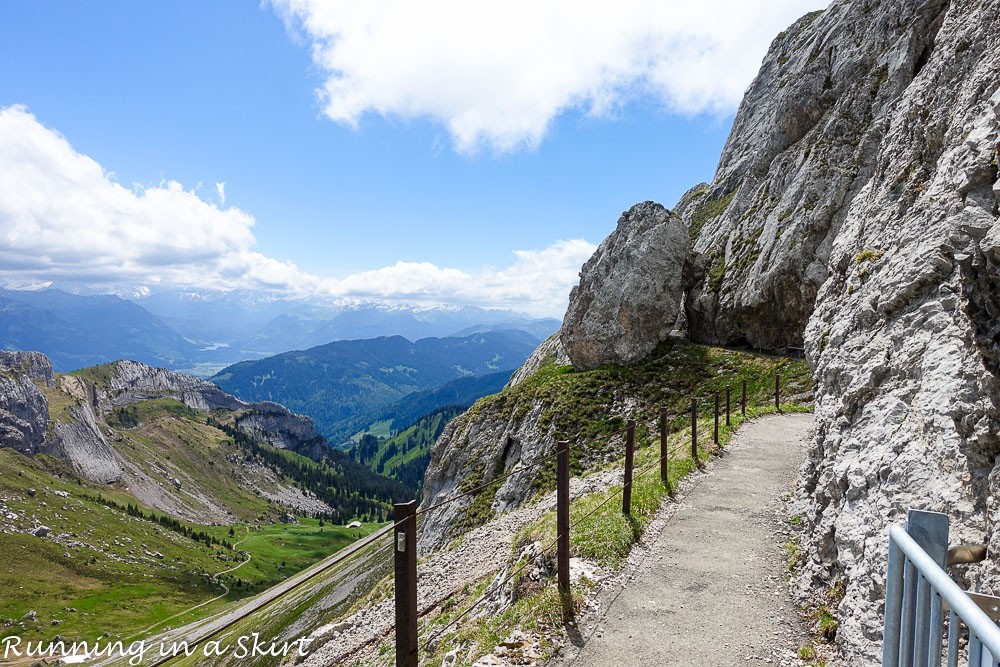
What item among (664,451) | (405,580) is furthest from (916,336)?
(405,580)

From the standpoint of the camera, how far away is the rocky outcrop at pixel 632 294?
135 ft

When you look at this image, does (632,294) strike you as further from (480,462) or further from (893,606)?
(893,606)

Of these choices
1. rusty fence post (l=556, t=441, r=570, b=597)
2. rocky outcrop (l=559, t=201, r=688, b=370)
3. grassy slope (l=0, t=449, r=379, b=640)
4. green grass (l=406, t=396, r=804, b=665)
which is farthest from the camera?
grassy slope (l=0, t=449, r=379, b=640)

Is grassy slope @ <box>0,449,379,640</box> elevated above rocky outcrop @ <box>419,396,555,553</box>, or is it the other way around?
rocky outcrop @ <box>419,396,555,553</box>

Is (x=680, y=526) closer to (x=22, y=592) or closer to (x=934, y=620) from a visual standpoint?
(x=934, y=620)

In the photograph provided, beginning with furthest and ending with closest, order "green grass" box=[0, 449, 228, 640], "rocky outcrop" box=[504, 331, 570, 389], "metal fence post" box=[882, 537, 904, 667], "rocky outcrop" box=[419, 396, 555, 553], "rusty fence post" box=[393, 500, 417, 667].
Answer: "green grass" box=[0, 449, 228, 640], "rocky outcrop" box=[504, 331, 570, 389], "rocky outcrop" box=[419, 396, 555, 553], "rusty fence post" box=[393, 500, 417, 667], "metal fence post" box=[882, 537, 904, 667]

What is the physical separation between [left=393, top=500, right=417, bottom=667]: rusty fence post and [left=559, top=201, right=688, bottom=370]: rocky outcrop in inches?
1427

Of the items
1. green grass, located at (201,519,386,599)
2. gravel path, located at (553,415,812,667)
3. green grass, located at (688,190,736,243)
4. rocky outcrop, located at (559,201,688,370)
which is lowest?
green grass, located at (201,519,386,599)

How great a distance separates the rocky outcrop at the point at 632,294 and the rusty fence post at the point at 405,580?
119ft

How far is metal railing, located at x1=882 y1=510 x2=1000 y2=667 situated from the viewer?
244 centimetres

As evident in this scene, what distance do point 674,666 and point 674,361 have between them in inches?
1302

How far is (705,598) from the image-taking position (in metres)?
9.21

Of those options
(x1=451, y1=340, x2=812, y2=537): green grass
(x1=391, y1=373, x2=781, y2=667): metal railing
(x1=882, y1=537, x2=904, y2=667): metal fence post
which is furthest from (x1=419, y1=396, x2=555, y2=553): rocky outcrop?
(x1=882, y1=537, x2=904, y2=667): metal fence post

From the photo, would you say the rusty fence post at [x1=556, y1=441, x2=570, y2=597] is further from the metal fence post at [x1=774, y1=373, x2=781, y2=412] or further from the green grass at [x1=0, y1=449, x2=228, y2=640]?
the green grass at [x1=0, y1=449, x2=228, y2=640]
